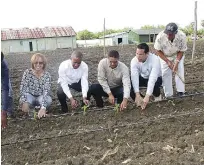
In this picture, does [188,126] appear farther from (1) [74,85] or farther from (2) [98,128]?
(1) [74,85]

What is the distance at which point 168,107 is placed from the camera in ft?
16.1

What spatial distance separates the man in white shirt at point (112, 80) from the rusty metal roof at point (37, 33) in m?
32.3

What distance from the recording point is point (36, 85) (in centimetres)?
476

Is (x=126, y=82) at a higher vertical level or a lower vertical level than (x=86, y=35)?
lower

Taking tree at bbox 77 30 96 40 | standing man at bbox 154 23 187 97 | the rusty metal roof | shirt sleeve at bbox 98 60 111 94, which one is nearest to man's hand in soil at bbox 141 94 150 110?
shirt sleeve at bbox 98 60 111 94

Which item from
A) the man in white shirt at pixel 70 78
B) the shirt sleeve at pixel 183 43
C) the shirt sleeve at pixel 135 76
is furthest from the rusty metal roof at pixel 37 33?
the shirt sleeve at pixel 135 76

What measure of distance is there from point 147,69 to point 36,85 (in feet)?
5.42

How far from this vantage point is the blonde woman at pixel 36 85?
15.0 feet

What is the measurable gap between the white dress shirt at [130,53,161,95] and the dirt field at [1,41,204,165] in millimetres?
379

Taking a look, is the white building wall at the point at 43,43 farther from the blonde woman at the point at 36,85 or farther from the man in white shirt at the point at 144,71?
the blonde woman at the point at 36,85

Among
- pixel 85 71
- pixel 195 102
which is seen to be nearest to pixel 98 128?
pixel 85 71

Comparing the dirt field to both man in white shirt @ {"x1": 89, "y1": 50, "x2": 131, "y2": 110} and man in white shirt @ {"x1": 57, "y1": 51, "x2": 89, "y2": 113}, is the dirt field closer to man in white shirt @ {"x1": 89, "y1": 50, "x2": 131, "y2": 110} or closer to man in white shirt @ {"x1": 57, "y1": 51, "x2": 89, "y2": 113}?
man in white shirt @ {"x1": 89, "y1": 50, "x2": 131, "y2": 110}

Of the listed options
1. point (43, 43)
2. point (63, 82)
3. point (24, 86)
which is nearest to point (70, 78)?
point (63, 82)

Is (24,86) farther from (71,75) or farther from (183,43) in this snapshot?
(183,43)
